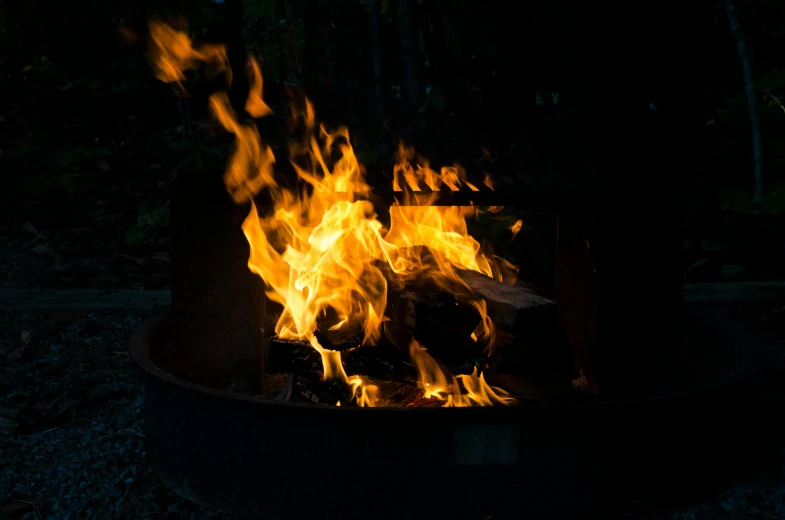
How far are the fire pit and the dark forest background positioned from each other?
219 centimetres

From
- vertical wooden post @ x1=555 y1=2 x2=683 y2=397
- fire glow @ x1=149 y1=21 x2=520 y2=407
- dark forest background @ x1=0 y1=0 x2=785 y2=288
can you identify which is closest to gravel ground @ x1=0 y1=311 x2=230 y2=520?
fire glow @ x1=149 y1=21 x2=520 y2=407

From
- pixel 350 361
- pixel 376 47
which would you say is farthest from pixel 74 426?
pixel 376 47

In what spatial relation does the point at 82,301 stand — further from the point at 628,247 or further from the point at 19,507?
the point at 628,247

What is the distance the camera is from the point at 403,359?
9.39 feet

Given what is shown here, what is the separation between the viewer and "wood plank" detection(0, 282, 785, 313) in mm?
4812

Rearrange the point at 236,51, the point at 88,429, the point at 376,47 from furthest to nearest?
the point at 376,47, the point at 236,51, the point at 88,429

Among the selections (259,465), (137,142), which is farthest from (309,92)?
(259,465)

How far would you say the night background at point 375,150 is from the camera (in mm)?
2760

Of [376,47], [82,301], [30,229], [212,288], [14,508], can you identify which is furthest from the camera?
[376,47]

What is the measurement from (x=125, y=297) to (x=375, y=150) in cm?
238

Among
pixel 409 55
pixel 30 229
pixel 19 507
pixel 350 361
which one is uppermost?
pixel 409 55

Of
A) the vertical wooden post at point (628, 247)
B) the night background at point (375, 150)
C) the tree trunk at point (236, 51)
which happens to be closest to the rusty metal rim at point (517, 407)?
the vertical wooden post at point (628, 247)

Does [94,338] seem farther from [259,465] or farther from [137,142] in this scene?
[137,142]

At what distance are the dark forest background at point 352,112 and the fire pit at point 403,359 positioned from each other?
2188mm
